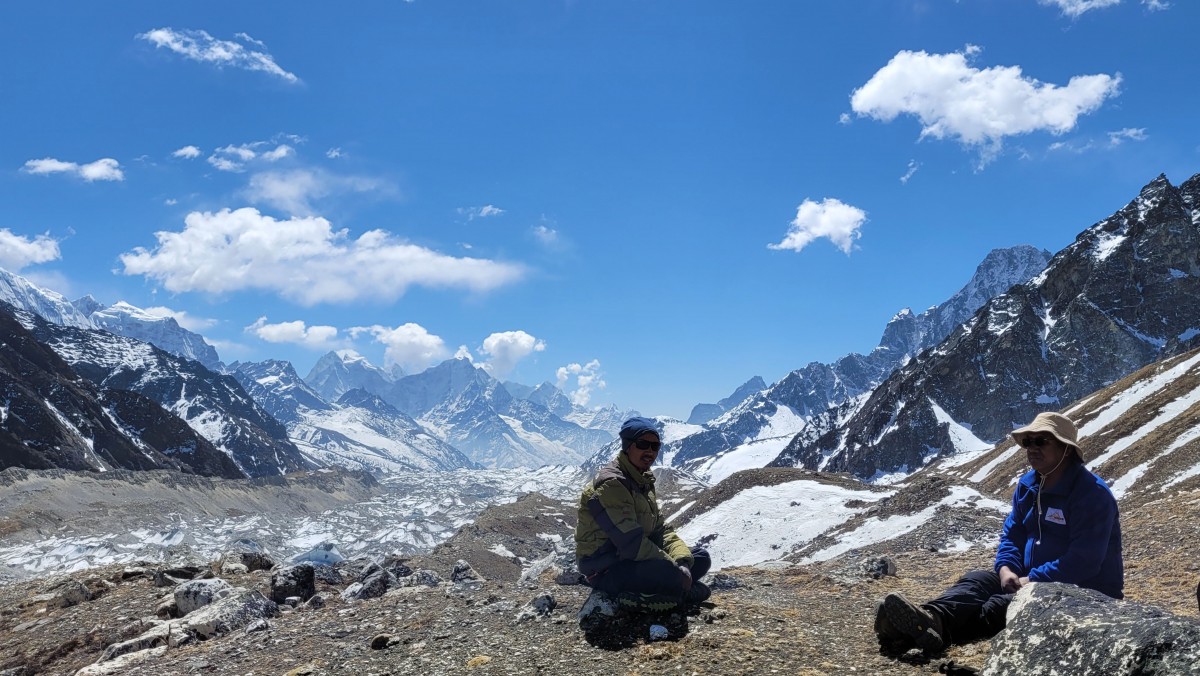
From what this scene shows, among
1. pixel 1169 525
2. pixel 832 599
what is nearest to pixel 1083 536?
pixel 832 599

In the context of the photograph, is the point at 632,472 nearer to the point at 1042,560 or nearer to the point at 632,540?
the point at 632,540

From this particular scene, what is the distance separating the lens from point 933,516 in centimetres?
3581

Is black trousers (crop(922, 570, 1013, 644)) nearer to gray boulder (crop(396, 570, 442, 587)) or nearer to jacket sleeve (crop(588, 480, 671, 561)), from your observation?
jacket sleeve (crop(588, 480, 671, 561))

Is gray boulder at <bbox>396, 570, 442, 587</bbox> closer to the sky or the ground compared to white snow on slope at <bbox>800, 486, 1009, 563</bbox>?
closer to the sky

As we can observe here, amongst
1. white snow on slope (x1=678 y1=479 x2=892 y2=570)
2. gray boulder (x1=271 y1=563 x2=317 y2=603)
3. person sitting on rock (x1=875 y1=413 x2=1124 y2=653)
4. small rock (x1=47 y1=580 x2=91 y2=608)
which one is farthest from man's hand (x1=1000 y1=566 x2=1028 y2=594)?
white snow on slope (x1=678 y1=479 x2=892 y2=570)

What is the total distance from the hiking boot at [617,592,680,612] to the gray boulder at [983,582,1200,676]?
4.47m

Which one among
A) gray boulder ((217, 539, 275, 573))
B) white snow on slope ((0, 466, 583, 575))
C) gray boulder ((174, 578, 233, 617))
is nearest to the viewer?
gray boulder ((174, 578, 233, 617))

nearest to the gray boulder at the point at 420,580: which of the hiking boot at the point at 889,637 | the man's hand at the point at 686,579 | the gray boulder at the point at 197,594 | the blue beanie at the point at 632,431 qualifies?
the gray boulder at the point at 197,594

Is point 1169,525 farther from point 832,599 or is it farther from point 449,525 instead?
point 449,525

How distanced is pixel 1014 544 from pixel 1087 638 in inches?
147

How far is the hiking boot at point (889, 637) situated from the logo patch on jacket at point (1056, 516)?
236cm

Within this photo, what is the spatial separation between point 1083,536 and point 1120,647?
3.23 m

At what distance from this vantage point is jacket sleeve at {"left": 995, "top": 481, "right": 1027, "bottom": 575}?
28.2 ft

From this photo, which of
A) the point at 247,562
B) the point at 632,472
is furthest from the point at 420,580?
the point at 632,472
